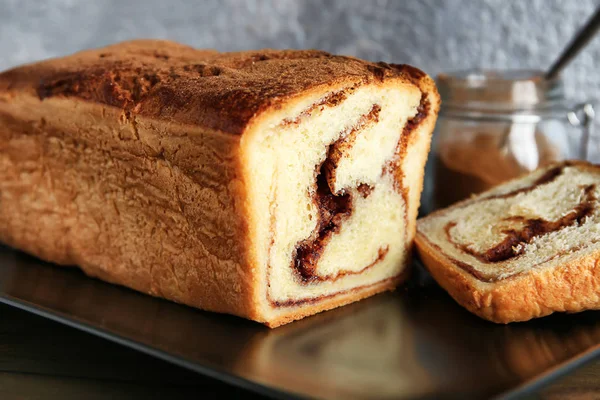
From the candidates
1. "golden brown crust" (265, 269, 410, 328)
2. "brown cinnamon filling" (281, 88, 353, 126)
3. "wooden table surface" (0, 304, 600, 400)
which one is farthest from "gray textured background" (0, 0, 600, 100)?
"wooden table surface" (0, 304, 600, 400)

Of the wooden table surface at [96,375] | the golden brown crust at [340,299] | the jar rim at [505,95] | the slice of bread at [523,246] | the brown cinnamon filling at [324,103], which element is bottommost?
the wooden table surface at [96,375]

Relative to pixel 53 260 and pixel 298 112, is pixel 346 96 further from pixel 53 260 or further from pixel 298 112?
pixel 53 260

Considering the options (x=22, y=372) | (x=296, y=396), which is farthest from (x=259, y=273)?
(x=22, y=372)

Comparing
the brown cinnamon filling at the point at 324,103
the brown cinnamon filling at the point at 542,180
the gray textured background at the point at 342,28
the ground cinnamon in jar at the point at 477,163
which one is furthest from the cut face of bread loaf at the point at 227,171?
the gray textured background at the point at 342,28

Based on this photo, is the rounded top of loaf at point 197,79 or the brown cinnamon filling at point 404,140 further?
the brown cinnamon filling at point 404,140

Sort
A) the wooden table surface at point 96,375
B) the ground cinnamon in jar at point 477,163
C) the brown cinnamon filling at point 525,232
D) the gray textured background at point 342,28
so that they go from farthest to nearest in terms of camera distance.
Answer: the gray textured background at point 342,28 < the ground cinnamon in jar at point 477,163 < the brown cinnamon filling at point 525,232 < the wooden table surface at point 96,375

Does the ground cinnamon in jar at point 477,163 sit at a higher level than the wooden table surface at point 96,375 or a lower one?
higher

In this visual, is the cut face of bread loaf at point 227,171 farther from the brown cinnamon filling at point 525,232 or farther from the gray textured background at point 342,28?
the gray textured background at point 342,28

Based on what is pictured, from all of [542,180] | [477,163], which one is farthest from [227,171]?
[477,163]
